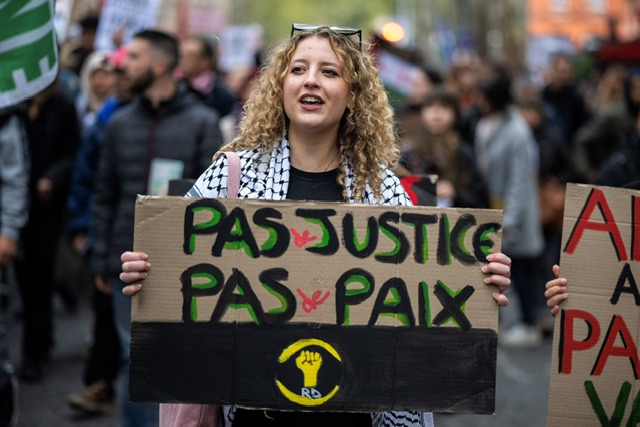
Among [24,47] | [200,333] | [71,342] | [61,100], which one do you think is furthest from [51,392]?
[200,333]

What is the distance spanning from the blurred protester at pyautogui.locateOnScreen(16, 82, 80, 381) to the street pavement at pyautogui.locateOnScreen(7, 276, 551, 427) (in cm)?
25

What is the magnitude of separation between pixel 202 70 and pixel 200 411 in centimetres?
629

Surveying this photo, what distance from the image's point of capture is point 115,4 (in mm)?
9883

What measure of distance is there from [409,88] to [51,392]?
4.99 metres

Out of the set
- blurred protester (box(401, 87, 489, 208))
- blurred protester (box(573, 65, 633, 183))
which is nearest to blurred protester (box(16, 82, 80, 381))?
blurred protester (box(401, 87, 489, 208))

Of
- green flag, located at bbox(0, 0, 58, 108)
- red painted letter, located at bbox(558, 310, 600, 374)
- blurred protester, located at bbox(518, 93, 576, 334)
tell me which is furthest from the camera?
blurred protester, located at bbox(518, 93, 576, 334)

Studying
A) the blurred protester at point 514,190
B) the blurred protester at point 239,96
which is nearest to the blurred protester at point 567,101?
the blurred protester at point 239,96

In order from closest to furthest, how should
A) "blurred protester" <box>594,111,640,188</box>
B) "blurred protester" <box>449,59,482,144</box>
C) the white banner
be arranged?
1. "blurred protester" <box>594,111,640,188</box>
2. the white banner
3. "blurred protester" <box>449,59,482,144</box>

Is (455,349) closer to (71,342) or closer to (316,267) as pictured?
(316,267)

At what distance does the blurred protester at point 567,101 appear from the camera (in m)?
15.5

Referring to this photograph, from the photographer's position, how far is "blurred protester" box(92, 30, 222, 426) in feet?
19.7

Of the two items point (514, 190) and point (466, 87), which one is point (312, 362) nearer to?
point (514, 190)

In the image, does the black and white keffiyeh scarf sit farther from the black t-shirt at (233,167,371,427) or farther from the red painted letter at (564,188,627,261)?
the red painted letter at (564,188,627,261)

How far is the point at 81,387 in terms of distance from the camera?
7664 millimetres
